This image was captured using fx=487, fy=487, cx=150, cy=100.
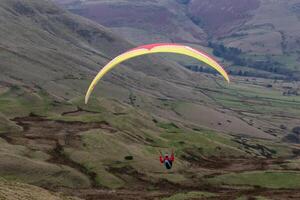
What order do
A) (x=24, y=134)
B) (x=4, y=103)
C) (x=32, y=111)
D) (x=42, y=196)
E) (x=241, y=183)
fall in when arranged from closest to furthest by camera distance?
(x=42, y=196)
(x=241, y=183)
(x=24, y=134)
(x=32, y=111)
(x=4, y=103)

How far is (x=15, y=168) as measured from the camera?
244ft

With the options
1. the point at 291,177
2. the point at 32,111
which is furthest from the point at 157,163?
the point at 32,111

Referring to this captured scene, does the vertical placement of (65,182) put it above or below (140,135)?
below

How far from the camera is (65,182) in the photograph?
74250 mm

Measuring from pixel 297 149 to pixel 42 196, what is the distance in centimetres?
13931

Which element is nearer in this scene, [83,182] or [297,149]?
[83,182]

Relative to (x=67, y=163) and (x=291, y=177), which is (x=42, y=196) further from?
(x=291, y=177)

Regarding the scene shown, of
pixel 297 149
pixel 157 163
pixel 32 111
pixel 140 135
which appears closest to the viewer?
pixel 157 163

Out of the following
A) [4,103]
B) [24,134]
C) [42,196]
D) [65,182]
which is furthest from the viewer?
[4,103]

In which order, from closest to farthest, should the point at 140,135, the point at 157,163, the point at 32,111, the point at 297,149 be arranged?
the point at 157,163 < the point at 140,135 < the point at 32,111 < the point at 297,149

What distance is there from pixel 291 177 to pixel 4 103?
86.3 metres

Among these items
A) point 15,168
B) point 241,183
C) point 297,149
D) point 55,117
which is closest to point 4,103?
point 55,117

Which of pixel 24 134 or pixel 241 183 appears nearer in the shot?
pixel 241 183

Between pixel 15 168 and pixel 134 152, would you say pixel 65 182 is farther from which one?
pixel 134 152
